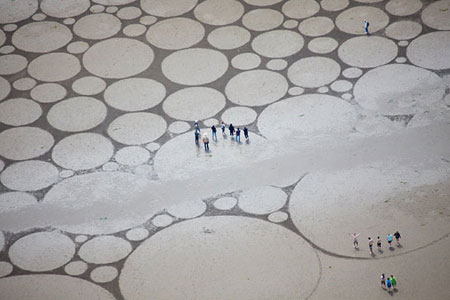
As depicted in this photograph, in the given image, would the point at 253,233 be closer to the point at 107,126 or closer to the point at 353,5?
the point at 107,126

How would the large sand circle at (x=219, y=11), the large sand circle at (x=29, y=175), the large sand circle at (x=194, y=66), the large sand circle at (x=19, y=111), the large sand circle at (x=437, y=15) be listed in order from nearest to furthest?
the large sand circle at (x=29, y=175), the large sand circle at (x=19, y=111), the large sand circle at (x=194, y=66), the large sand circle at (x=437, y=15), the large sand circle at (x=219, y=11)

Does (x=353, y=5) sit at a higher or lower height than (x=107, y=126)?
higher

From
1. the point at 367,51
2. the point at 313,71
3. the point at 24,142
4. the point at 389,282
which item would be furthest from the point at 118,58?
the point at 389,282

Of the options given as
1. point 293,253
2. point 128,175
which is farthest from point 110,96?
point 293,253

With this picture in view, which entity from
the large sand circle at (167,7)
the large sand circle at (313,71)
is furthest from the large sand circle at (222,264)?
the large sand circle at (167,7)

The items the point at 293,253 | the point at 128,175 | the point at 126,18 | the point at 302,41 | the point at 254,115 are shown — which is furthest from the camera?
the point at 126,18

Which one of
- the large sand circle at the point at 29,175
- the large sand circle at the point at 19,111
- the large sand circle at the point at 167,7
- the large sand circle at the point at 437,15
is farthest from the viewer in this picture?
the large sand circle at the point at 167,7

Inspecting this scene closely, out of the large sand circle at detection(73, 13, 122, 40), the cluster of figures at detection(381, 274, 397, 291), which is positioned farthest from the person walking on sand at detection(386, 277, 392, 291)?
the large sand circle at detection(73, 13, 122, 40)

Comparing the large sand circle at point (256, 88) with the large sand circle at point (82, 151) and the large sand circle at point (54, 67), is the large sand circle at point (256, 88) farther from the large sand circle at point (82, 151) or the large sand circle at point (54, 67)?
the large sand circle at point (54, 67)
